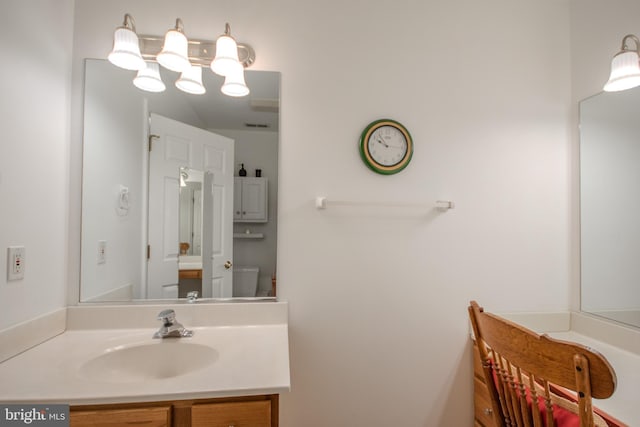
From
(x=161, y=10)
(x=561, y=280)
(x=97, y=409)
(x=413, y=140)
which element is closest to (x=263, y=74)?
(x=161, y=10)

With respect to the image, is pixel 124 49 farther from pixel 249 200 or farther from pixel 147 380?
pixel 147 380

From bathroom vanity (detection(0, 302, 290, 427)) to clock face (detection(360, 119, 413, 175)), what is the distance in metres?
0.81

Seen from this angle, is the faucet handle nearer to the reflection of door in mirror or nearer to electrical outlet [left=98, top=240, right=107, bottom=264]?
the reflection of door in mirror

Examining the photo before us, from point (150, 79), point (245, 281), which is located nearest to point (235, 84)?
point (150, 79)

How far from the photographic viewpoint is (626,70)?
1159mm

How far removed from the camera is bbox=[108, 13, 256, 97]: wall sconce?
1.15 metres

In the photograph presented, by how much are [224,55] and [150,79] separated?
1.21ft

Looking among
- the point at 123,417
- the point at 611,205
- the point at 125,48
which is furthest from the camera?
the point at 611,205

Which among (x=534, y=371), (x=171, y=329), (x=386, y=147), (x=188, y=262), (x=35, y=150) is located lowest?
(x=171, y=329)

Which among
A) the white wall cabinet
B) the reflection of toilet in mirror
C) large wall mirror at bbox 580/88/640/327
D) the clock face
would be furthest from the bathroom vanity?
large wall mirror at bbox 580/88/640/327

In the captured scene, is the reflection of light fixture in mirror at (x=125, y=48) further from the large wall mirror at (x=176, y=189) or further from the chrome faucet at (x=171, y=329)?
the chrome faucet at (x=171, y=329)

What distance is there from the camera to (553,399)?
2.48 feet

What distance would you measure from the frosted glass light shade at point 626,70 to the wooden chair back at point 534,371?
43.9 inches

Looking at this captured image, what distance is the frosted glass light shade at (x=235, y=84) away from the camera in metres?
1.29
